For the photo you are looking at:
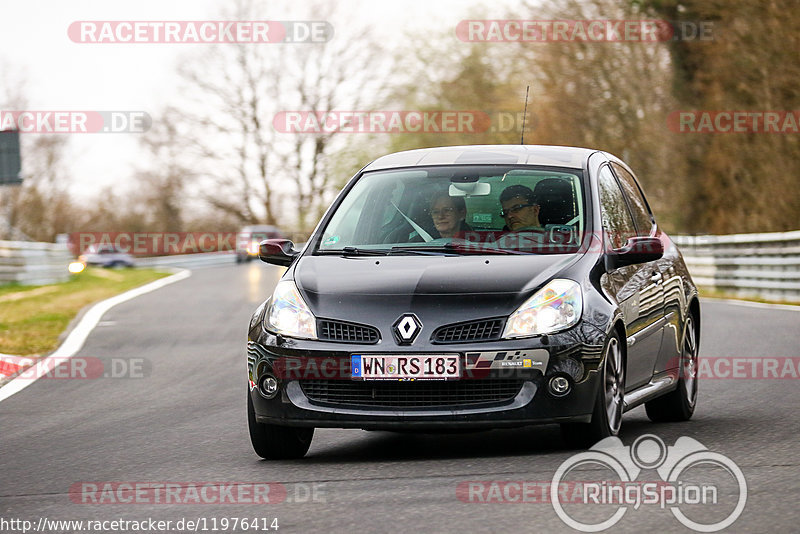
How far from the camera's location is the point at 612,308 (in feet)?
23.9

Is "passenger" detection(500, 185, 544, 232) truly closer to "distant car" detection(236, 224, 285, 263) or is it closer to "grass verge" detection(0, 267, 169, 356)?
"grass verge" detection(0, 267, 169, 356)

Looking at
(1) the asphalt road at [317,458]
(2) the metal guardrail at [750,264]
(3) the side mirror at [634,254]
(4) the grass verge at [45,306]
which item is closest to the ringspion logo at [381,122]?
(4) the grass verge at [45,306]

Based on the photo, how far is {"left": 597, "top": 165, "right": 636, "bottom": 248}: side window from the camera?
26.2 feet

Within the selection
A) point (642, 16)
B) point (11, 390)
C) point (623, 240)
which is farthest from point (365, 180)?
point (642, 16)

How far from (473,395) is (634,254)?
134cm

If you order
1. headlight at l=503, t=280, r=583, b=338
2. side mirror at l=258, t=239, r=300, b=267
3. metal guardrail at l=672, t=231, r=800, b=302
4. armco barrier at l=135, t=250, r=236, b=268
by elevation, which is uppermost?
side mirror at l=258, t=239, r=300, b=267

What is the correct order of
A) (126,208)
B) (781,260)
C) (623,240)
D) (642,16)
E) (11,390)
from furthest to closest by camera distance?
(126,208) → (642,16) → (781,260) → (11,390) → (623,240)

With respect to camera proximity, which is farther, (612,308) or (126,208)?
(126,208)

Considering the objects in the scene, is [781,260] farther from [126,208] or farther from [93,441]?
[126,208]

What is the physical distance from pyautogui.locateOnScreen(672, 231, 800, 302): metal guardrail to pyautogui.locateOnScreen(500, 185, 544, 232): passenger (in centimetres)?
1527

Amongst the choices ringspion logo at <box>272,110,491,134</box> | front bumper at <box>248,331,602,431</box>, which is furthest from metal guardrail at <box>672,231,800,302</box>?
ringspion logo at <box>272,110,491,134</box>

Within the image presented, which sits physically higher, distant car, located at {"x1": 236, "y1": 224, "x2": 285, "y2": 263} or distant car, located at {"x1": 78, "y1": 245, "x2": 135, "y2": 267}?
distant car, located at {"x1": 236, "y1": 224, "x2": 285, "y2": 263}

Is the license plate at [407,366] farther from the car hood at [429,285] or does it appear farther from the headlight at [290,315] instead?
the headlight at [290,315]

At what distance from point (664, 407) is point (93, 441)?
3.53m
